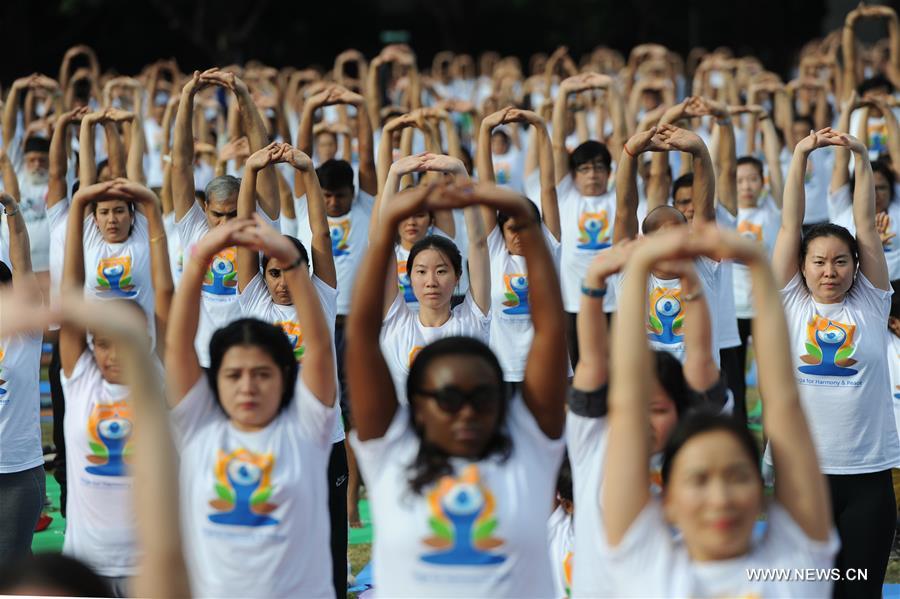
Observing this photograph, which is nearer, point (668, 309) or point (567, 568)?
point (567, 568)

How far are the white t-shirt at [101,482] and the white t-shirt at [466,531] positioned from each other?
1158mm

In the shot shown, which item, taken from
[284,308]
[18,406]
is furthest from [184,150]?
[18,406]

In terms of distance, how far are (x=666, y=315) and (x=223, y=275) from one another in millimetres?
2308

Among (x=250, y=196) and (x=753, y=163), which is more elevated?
(x=753, y=163)

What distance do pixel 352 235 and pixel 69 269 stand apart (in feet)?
10.9

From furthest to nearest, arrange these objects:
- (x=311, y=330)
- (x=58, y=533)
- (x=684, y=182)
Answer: (x=684, y=182) → (x=58, y=533) → (x=311, y=330)

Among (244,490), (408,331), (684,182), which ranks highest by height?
(684,182)

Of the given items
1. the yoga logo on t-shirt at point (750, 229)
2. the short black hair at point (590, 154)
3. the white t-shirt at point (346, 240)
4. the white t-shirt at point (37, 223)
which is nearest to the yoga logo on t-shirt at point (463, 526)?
the white t-shirt at point (346, 240)

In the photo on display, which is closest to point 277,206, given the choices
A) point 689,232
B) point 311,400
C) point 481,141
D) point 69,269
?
point 481,141

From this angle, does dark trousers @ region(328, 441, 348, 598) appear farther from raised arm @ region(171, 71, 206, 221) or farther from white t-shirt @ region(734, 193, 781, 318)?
white t-shirt @ region(734, 193, 781, 318)

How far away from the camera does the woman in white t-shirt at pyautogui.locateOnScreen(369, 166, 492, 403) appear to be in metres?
5.66

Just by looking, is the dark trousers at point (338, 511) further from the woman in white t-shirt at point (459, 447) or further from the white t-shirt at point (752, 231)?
the white t-shirt at point (752, 231)

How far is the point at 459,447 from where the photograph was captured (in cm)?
354

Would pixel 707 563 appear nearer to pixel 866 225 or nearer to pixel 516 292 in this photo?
pixel 866 225
